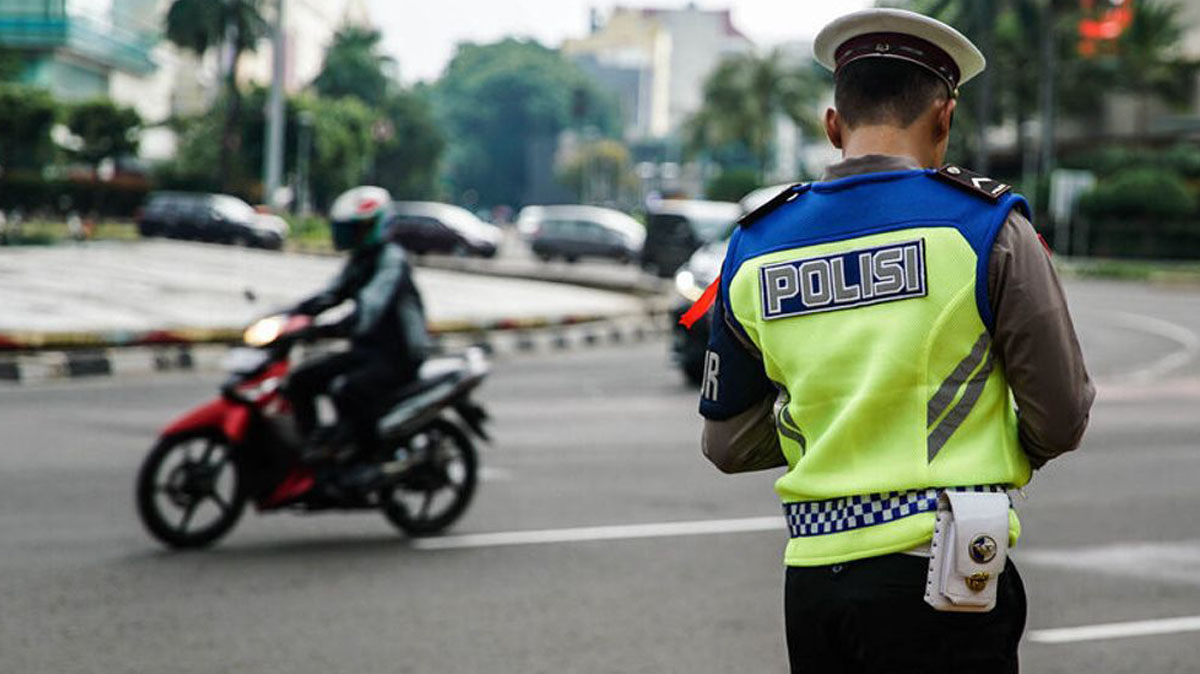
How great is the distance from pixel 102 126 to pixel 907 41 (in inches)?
2168

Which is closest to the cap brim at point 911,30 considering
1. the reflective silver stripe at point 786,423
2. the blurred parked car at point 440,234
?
the reflective silver stripe at point 786,423

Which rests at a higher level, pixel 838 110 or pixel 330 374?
pixel 838 110

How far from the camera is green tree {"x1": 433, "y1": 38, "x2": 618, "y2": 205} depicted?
16112 cm

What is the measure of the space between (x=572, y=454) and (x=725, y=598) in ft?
15.6

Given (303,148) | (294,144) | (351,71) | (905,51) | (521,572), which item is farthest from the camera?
(351,71)

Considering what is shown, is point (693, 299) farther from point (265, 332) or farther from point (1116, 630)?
point (1116, 630)

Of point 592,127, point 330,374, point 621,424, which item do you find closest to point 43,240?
point 621,424

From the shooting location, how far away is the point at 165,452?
8.06 metres

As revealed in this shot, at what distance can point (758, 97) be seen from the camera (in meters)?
86.1

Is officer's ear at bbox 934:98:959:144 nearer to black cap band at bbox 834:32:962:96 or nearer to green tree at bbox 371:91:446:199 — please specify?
black cap band at bbox 834:32:962:96

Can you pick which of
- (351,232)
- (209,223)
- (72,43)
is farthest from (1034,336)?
(72,43)

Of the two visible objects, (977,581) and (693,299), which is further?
(693,299)

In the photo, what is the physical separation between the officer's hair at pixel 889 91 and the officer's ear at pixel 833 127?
0.22ft

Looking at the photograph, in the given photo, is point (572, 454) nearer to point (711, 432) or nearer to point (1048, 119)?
point (711, 432)
